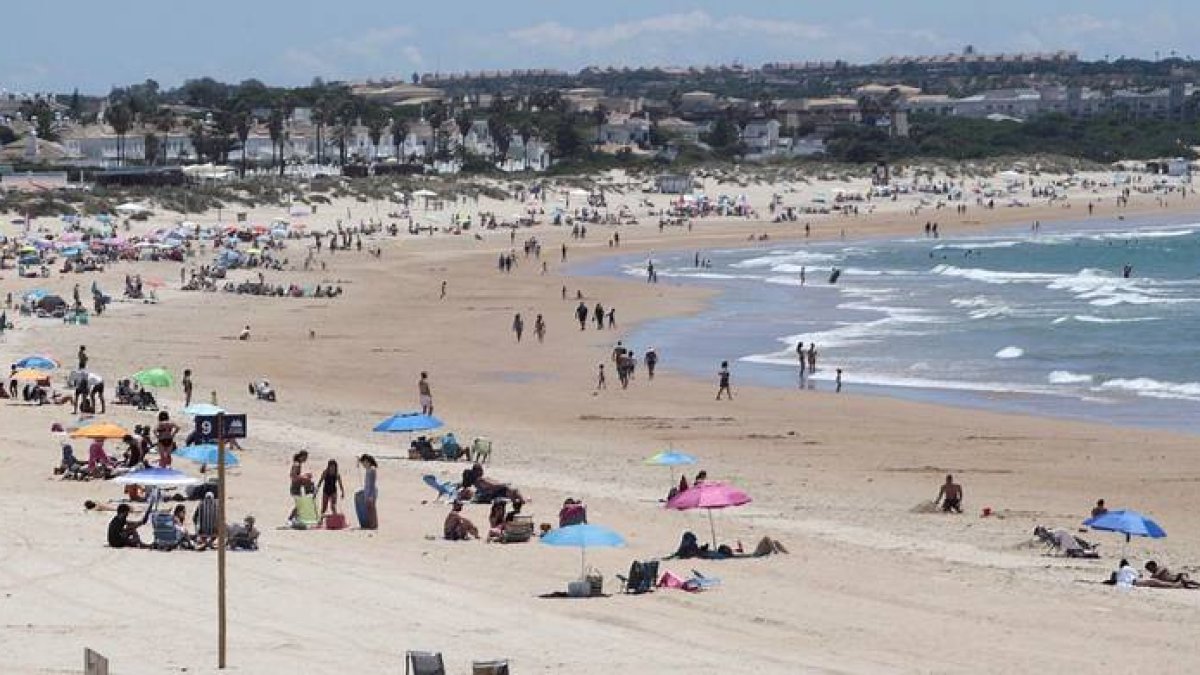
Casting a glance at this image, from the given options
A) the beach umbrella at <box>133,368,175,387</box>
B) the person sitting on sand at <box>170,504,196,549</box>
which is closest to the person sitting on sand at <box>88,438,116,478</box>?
the person sitting on sand at <box>170,504,196,549</box>

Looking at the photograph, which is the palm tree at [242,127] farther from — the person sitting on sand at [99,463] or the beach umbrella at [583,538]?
the beach umbrella at [583,538]

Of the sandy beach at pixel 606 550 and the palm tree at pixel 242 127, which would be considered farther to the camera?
the palm tree at pixel 242 127

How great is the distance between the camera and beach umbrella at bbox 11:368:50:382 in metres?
28.8

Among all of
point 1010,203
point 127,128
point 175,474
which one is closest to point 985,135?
point 1010,203

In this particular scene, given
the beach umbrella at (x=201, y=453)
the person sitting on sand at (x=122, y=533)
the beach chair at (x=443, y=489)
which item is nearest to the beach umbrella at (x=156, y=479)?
the person sitting on sand at (x=122, y=533)

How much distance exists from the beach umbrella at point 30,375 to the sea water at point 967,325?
12322 mm

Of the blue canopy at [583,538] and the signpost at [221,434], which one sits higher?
the signpost at [221,434]

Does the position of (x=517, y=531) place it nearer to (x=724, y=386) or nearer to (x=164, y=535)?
(x=164, y=535)

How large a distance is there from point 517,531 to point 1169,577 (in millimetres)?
5929

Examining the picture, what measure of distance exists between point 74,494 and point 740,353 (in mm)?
20864

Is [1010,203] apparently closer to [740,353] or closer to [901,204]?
[901,204]

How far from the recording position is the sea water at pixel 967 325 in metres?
33.3

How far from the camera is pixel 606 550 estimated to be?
60.6ft

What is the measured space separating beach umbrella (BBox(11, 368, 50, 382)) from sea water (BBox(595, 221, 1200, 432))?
1232 centimetres
